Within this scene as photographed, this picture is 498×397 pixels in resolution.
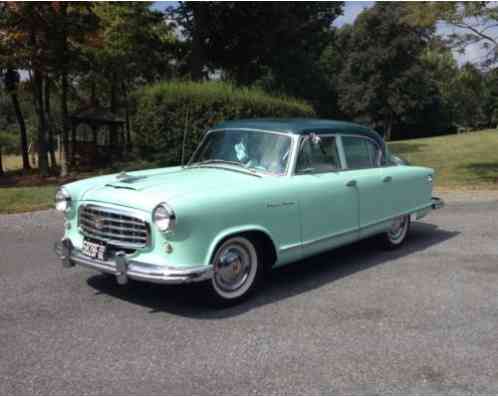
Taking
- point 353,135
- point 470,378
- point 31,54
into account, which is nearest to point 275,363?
point 470,378

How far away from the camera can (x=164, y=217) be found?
13.5 feet

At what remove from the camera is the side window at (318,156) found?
17.6 ft

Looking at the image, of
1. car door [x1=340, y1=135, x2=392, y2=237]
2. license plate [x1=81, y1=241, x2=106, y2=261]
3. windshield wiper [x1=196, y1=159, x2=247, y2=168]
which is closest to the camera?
license plate [x1=81, y1=241, x2=106, y2=261]

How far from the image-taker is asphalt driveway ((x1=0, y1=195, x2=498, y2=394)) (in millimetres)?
3334

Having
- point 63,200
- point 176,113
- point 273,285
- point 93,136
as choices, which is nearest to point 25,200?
point 176,113

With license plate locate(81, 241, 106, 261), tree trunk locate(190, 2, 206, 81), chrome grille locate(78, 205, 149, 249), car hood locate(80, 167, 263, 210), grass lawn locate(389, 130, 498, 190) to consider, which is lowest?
grass lawn locate(389, 130, 498, 190)

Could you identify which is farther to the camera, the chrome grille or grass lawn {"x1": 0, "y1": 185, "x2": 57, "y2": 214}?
grass lawn {"x1": 0, "y1": 185, "x2": 57, "y2": 214}

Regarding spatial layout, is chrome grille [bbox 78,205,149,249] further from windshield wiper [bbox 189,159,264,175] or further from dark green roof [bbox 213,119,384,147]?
dark green roof [bbox 213,119,384,147]

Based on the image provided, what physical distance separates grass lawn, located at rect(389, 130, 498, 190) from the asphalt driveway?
827 centimetres

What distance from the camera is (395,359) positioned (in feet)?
12.0

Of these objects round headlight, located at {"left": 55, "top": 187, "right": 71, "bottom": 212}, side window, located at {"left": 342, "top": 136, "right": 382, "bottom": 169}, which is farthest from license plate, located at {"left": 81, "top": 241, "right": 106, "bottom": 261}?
side window, located at {"left": 342, "top": 136, "right": 382, "bottom": 169}

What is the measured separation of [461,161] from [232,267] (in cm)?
1676

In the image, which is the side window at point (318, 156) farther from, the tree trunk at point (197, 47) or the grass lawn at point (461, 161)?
the tree trunk at point (197, 47)

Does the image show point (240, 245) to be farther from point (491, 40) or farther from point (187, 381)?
point (491, 40)
